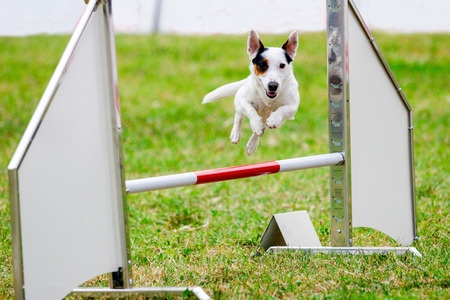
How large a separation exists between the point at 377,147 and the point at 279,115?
654 mm

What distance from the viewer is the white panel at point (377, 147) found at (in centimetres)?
405

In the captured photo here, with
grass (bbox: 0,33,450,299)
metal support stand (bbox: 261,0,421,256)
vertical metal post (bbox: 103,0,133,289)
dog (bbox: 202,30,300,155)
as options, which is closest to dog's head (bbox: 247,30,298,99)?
dog (bbox: 202,30,300,155)

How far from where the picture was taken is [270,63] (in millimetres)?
3639

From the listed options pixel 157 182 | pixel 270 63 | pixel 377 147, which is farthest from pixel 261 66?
A: pixel 377 147

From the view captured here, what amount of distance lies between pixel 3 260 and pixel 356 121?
1.78 m

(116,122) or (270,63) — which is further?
(270,63)

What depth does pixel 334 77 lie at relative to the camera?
13.1 ft

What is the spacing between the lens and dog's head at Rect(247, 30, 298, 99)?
3.62 m

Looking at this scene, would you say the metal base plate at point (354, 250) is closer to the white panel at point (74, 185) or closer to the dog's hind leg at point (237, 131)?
the dog's hind leg at point (237, 131)

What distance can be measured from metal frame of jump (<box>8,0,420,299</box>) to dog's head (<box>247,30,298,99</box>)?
34 cm

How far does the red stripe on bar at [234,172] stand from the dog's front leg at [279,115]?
6.6 inches

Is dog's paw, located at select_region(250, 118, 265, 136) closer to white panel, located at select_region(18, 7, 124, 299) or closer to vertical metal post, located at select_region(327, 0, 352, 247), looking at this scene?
vertical metal post, located at select_region(327, 0, 352, 247)

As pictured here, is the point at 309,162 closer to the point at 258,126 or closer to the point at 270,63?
the point at 258,126

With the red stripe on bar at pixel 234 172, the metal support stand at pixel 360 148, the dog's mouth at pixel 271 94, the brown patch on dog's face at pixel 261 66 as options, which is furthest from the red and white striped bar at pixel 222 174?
the brown patch on dog's face at pixel 261 66
